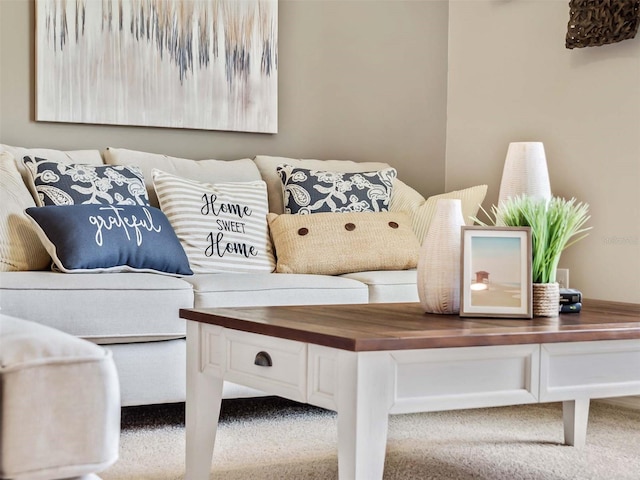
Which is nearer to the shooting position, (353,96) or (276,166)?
(276,166)

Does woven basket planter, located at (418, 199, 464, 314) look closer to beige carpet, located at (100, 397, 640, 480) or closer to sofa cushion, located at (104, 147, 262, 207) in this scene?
beige carpet, located at (100, 397, 640, 480)

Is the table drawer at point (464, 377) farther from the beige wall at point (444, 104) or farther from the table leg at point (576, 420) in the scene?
the beige wall at point (444, 104)

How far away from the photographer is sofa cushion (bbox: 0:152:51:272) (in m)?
2.80

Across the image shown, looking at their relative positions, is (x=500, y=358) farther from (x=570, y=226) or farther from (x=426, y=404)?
(x=570, y=226)

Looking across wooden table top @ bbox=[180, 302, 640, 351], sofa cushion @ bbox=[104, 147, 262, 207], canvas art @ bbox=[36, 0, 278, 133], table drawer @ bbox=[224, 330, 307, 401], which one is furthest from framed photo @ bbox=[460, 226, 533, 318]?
canvas art @ bbox=[36, 0, 278, 133]

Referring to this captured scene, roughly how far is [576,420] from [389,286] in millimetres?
811

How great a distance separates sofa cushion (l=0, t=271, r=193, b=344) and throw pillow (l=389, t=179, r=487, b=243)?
1296 millimetres

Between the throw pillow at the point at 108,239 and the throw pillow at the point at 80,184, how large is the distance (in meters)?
0.13

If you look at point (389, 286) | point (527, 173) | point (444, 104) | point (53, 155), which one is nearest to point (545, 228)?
point (527, 173)

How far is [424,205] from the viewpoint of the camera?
12.4ft

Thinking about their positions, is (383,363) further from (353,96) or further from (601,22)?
(353,96)

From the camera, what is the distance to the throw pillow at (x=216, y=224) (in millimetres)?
3223

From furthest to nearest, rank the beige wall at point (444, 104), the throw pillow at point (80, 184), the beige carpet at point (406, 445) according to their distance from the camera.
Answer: the beige wall at point (444, 104) → the throw pillow at point (80, 184) → the beige carpet at point (406, 445)

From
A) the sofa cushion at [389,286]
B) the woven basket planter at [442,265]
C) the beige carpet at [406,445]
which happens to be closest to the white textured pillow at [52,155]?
the beige carpet at [406,445]
